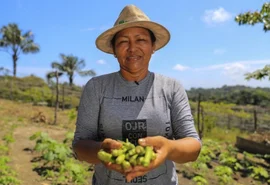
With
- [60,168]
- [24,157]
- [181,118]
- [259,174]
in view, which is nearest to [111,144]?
[181,118]

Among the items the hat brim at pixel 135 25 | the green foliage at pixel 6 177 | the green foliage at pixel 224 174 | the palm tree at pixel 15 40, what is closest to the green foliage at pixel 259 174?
the green foliage at pixel 224 174

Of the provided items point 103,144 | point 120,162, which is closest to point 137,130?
point 103,144

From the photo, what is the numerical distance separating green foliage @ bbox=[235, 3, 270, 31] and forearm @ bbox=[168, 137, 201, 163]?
8017 mm

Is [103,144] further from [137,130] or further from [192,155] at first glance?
[192,155]

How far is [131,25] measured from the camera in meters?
1.74

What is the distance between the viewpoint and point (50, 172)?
229 inches

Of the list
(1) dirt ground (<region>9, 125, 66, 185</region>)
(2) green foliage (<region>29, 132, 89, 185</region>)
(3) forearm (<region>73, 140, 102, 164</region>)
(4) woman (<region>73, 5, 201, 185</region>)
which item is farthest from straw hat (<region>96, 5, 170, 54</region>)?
(1) dirt ground (<region>9, 125, 66, 185</region>)

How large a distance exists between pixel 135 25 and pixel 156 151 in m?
0.74

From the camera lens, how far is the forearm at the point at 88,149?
60.3 inches

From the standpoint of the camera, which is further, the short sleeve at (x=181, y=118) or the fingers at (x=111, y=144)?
the short sleeve at (x=181, y=118)

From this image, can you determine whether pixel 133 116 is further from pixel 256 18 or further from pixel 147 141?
pixel 256 18

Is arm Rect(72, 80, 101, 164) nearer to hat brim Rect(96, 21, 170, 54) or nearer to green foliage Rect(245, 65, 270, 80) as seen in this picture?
hat brim Rect(96, 21, 170, 54)

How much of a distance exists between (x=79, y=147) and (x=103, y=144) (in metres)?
0.25

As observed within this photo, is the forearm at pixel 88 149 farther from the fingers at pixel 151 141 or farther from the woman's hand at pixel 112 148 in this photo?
the fingers at pixel 151 141
